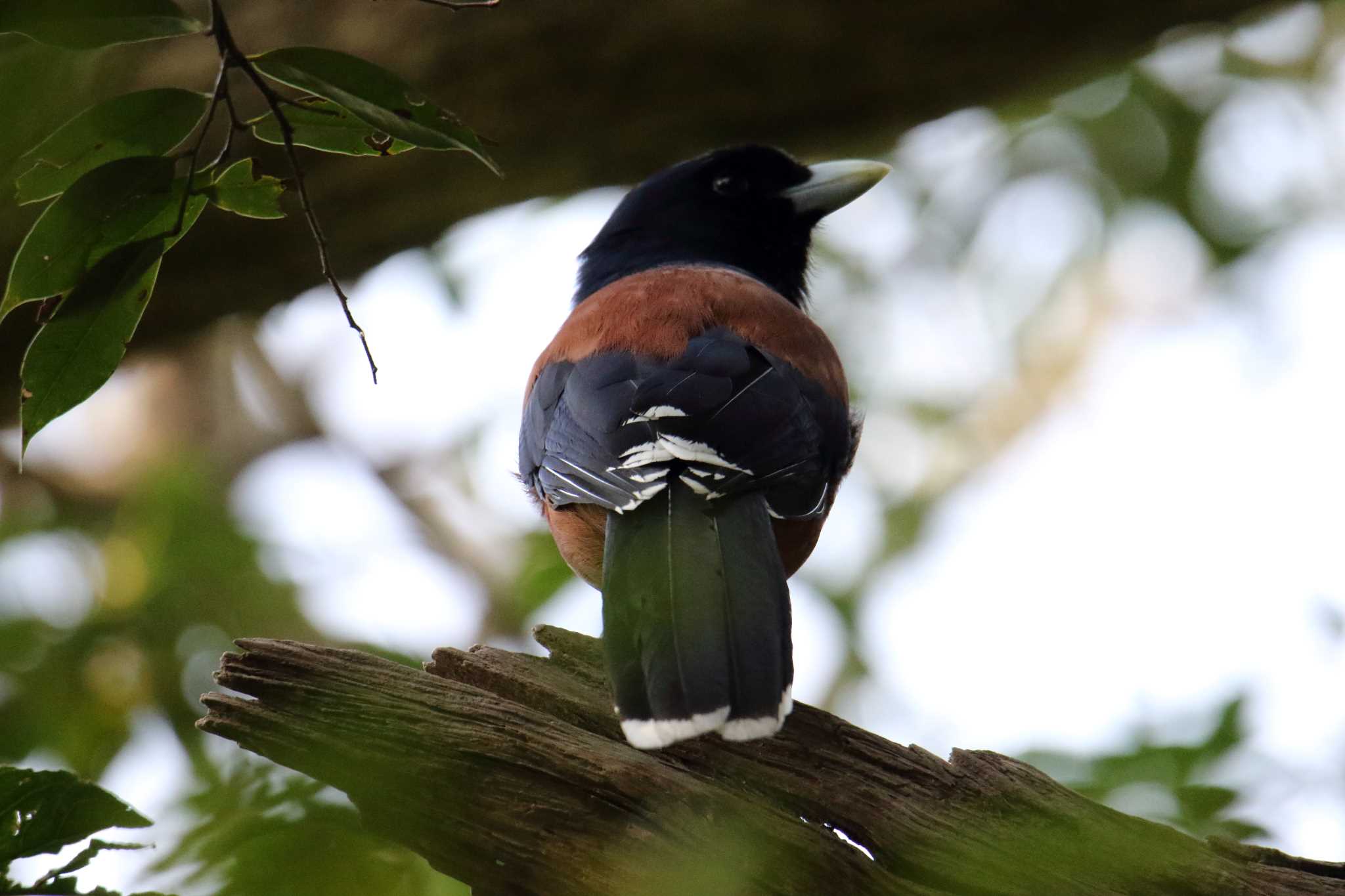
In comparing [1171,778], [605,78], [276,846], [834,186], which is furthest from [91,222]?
[605,78]

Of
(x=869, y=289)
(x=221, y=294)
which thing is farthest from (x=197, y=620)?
(x=869, y=289)

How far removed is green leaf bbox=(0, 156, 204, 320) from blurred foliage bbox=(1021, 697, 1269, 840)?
9.18 feet

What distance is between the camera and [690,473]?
345 cm

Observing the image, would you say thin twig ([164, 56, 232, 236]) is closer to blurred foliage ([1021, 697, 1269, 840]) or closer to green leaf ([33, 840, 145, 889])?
green leaf ([33, 840, 145, 889])

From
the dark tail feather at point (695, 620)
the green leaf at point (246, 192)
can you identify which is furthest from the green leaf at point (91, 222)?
the dark tail feather at point (695, 620)

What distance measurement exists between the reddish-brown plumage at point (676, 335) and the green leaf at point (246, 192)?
5.42 feet

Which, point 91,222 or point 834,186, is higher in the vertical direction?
point 834,186

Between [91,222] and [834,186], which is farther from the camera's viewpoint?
[834,186]

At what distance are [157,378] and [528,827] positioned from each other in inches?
310

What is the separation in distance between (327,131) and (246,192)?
0.19 meters

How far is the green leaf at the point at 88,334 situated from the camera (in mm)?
2201

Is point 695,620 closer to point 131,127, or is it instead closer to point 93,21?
point 131,127

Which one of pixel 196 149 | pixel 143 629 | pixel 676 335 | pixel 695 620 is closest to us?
pixel 196 149

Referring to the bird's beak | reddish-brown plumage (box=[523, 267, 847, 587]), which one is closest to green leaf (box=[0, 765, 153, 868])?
reddish-brown plumage (box=[523, 267, 847, 587])
